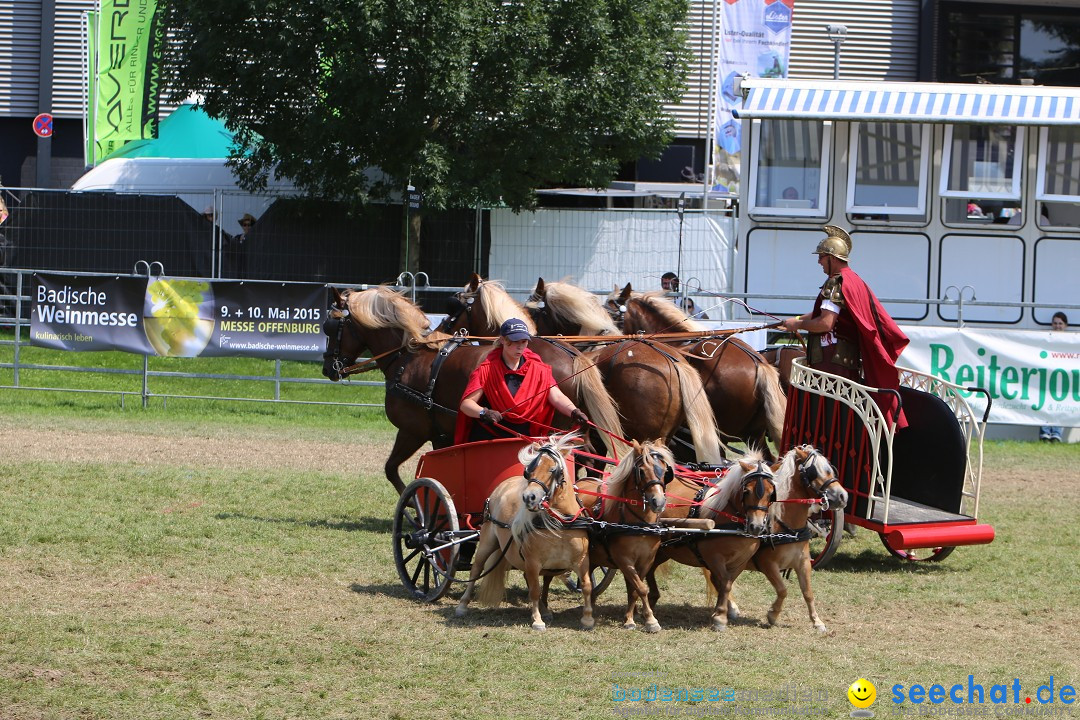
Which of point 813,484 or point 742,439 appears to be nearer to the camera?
point 813,484

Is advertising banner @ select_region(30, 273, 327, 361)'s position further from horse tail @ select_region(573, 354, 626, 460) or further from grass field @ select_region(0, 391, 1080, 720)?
horse tail @ select_region(573, 354, 626, 460)

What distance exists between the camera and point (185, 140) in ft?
76.9

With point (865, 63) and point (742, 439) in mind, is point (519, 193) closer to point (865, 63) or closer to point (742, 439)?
point (742, 439)

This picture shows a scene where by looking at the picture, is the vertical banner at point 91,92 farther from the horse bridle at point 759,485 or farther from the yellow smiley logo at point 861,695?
the yellow smiley logo at point 861,695

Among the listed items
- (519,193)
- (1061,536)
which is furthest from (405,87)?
(1061,536)

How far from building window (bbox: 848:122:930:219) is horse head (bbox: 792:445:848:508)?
8.18 meters

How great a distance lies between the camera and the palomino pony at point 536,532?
6.46m

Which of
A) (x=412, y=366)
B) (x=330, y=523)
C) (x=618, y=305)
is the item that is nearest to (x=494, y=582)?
(x=412, y=366)

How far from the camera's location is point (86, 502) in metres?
9.90

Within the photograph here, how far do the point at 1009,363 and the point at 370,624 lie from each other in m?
10.1

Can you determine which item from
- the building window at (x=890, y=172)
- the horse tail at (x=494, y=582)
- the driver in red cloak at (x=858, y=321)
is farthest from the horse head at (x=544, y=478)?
the building window at (x=890, y=172)

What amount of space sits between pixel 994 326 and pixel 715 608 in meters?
9.26

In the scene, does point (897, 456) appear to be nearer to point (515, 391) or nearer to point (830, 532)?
point (830, 532)

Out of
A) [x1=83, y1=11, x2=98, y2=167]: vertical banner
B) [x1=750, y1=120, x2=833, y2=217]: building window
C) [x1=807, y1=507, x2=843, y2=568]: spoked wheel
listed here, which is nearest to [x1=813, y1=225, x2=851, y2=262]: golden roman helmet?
[x1=807, y1=507, x2=843, y2=568]: spoked wheel
